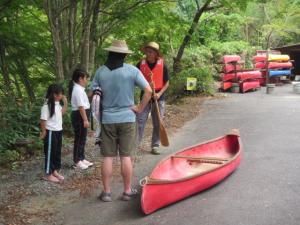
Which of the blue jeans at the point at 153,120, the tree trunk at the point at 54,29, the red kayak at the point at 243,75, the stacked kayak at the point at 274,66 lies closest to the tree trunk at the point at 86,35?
the tree trunk at the point at 54,29

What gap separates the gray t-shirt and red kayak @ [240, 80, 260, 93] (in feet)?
48.2

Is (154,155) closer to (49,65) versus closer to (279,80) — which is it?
(49,65)

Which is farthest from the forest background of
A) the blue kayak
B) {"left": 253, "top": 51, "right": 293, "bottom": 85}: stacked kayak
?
the blue kayak

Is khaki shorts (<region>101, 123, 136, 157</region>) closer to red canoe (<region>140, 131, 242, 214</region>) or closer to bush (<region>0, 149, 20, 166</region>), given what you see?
red canoe (<region>140, 131, 242, 214</region>)

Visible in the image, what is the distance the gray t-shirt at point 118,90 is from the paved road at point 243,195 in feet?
3.67

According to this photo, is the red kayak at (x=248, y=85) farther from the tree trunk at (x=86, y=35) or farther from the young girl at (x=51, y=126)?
the young girl at (x=51, y=126)

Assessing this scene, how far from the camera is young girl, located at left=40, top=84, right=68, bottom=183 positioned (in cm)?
648

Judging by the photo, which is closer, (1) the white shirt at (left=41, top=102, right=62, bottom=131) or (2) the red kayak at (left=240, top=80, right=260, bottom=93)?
(1) the white shirt at (left=41, top=102, right=62, bottom=131)

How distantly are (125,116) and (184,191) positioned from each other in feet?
3.91

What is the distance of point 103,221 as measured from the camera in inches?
209

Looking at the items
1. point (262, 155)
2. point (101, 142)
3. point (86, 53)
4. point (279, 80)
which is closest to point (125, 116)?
point (101, 142)

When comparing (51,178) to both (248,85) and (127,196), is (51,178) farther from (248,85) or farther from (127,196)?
(248,85)

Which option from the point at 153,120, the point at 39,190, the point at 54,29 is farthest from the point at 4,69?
the point at 39,190

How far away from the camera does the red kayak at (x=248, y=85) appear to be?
19797 mm
